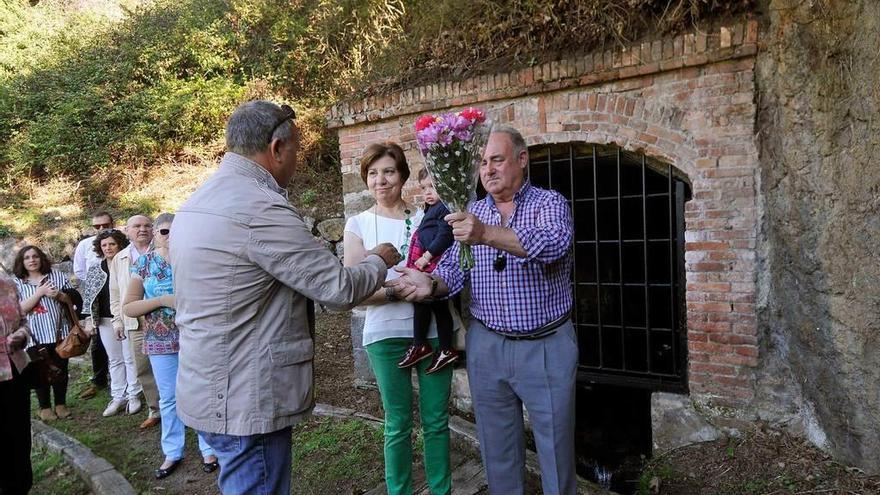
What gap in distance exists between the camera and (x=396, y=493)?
10.9 ft

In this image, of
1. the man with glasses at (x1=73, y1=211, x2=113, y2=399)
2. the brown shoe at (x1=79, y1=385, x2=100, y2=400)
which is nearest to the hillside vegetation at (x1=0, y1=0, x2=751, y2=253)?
the man with glasses at (x1=73, y1=211, x2=113, y2=399)

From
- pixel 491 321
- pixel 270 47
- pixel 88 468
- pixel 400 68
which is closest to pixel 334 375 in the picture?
pixel 88 468

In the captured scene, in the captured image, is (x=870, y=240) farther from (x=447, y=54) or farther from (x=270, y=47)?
(x=270, y=47)

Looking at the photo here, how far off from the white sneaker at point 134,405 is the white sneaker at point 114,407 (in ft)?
0.69

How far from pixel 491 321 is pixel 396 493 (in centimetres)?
127

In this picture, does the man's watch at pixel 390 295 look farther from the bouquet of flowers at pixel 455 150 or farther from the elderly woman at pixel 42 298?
the elderly woman at pixel 42 298

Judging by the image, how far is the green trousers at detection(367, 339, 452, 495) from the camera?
3.28m

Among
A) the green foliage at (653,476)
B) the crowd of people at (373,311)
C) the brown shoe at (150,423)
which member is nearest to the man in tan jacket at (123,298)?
the brown shoe at (150,423)

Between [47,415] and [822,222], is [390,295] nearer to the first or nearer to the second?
[822,222]

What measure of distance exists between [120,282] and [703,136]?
5.48m

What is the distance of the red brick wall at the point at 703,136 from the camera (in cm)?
409

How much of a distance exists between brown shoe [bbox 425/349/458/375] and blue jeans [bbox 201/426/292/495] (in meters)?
1.07

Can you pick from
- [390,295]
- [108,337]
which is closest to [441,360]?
[390,295]

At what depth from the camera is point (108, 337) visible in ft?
21.8
